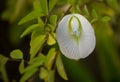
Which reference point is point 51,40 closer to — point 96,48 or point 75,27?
point 75,27

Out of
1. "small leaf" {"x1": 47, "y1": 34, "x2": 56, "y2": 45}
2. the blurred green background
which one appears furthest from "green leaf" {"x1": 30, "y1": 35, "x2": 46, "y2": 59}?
the blurred green background

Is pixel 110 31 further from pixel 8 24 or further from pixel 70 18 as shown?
pixel 70 18

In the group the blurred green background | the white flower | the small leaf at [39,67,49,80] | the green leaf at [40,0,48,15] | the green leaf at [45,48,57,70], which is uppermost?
the green leaf at [40,0,48,15]

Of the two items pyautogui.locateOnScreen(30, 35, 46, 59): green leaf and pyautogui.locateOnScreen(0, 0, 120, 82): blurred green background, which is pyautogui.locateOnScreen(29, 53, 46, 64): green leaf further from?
pyautogui.locateOnScreen(0, 0, 120, 82): blurred green background

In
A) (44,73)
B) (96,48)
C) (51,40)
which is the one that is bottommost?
(96,48)

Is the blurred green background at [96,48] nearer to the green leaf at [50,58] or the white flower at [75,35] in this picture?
the green leaf at [50,58]

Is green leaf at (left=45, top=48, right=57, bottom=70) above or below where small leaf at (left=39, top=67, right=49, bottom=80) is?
above

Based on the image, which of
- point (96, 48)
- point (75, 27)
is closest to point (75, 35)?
point (75, 27)
